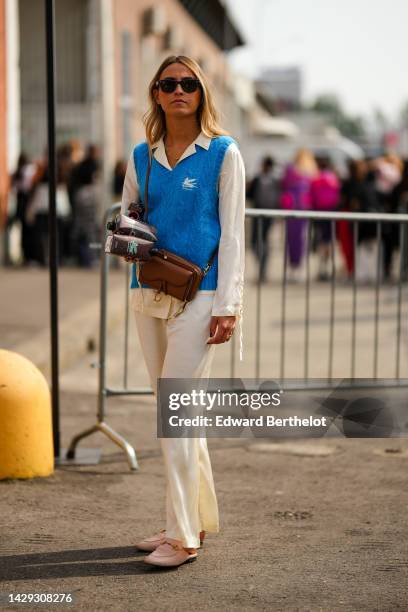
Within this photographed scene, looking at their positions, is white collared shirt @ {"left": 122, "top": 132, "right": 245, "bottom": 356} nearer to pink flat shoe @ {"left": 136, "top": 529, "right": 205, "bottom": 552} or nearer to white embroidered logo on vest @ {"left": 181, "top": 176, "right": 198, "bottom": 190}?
white embroidered logo on vest @ {"left": 181, "top": 176, "right": 198, "bottom": 190}

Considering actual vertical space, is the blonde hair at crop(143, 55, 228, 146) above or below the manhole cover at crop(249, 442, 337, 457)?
above

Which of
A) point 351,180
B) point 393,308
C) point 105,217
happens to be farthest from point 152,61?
point 105,217

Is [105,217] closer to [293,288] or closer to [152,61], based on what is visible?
[293,288]

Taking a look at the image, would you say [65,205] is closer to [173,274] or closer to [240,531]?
[240,531]

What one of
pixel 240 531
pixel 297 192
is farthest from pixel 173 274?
pixel 297 192

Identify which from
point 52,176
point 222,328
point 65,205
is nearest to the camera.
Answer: point 222,328

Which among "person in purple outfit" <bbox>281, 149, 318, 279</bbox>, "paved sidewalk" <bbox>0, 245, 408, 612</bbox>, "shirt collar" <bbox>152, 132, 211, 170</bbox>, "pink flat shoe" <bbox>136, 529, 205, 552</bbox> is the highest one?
"shirt collar" <bbox>152, 132, 211, 170</bbox>

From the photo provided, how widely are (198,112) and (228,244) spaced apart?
555mm

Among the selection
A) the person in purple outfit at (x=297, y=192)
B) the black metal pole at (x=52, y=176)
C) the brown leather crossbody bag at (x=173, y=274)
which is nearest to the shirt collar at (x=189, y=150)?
the brown leather crossbody bag at (x=173, y=274)

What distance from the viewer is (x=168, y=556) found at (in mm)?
4586

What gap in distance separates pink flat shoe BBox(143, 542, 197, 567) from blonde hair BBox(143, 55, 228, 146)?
1596mm

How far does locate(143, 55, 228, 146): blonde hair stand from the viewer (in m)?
4.66

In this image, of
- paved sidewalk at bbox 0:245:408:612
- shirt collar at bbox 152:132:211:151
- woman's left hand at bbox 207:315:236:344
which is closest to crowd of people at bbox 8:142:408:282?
paved sidewalk at bbox 0:245:408:612

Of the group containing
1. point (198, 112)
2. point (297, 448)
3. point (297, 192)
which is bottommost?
point (297, 448)
